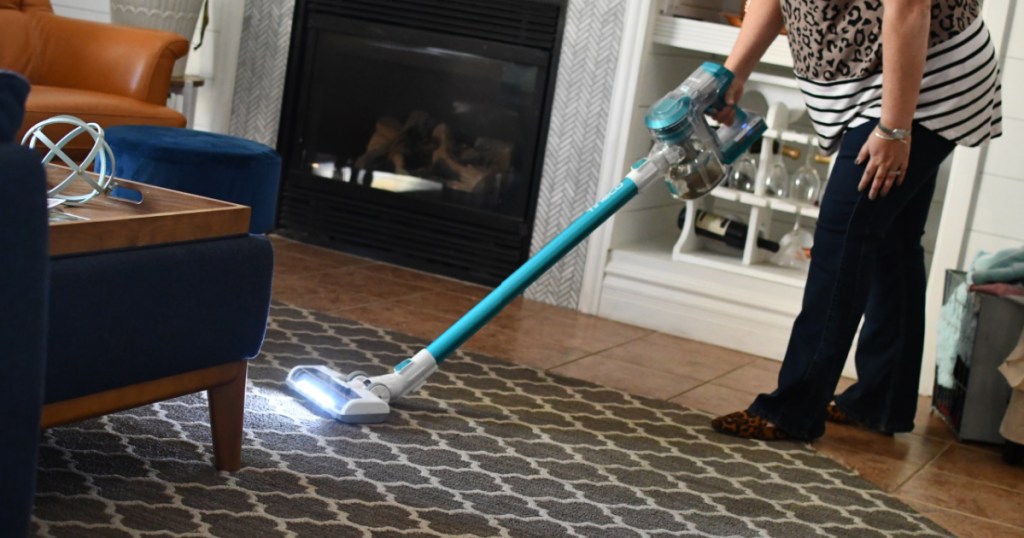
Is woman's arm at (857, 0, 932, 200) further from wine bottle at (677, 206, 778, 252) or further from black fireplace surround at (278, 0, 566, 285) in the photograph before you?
black fireplace surround at (278, 0, 566, 285)

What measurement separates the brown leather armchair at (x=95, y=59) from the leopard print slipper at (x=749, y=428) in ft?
5.54

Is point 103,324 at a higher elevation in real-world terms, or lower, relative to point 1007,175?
lower

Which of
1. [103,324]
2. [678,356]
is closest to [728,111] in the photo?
[678,356]

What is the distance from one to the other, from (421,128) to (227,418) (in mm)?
2211

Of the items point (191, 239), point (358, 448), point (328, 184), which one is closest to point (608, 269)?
point (328, 184)

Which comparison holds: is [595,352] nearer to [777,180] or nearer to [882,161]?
[777,180]

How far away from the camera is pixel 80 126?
1.80 m

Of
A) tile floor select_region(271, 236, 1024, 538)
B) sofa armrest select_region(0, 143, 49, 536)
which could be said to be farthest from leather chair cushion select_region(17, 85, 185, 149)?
sofa armrest select_region(0, 143, 49, 536)

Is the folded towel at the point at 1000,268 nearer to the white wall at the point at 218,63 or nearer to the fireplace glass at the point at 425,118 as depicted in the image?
the fireplace glass at the point at 425,118

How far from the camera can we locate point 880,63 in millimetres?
2475

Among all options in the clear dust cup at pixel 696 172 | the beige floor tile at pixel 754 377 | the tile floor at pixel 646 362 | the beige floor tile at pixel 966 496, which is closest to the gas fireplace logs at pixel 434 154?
the tile floor at pixel 646 362

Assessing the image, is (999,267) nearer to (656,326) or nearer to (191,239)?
(656,326)

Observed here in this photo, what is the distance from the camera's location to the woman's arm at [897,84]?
2324 mm

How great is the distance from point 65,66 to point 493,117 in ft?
4.07
